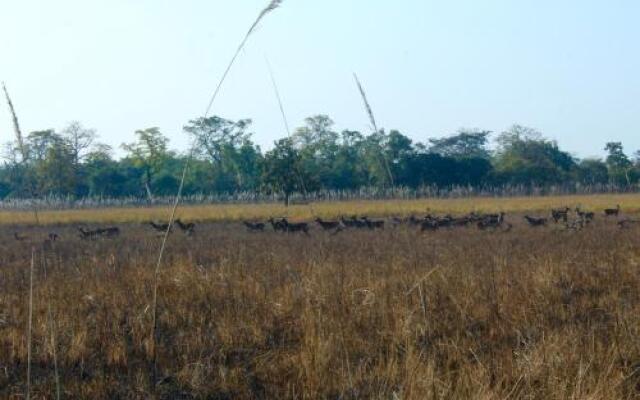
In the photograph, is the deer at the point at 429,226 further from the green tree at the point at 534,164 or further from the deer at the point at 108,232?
the green tree at the point at 534,164

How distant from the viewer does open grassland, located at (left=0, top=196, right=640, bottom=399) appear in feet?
13.9

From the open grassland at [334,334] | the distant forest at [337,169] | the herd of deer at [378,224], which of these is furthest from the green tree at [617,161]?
the open grassland at [334,334]

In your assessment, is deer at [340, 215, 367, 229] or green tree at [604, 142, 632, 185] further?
green tree at [604, 142, 632, 185]

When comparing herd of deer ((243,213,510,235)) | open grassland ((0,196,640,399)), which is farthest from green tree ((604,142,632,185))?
open grassland ((0,196,640,399))

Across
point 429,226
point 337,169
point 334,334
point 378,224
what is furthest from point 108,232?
point 337,169

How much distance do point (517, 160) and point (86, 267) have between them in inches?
2919

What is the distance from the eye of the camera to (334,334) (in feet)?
16.6

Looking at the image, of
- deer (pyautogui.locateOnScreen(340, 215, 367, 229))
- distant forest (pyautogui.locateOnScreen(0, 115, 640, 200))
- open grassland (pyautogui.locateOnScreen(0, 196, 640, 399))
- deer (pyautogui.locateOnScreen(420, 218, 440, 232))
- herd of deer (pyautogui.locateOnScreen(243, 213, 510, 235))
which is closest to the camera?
open grassland (pyautogui.locateOnScreen(0, 196, 640, 399))

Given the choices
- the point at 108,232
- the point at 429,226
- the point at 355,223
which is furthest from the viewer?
the point at 355,223

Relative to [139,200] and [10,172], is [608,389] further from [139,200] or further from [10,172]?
[139,200]

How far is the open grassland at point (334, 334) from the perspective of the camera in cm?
424

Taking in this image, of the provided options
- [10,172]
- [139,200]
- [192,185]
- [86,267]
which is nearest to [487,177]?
[192,185]

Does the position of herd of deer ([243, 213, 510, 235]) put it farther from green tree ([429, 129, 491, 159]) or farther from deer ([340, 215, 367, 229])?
green tree ([429, 129, 491, 159])

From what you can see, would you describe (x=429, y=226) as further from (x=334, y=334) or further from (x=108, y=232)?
(x=334, y=334)
